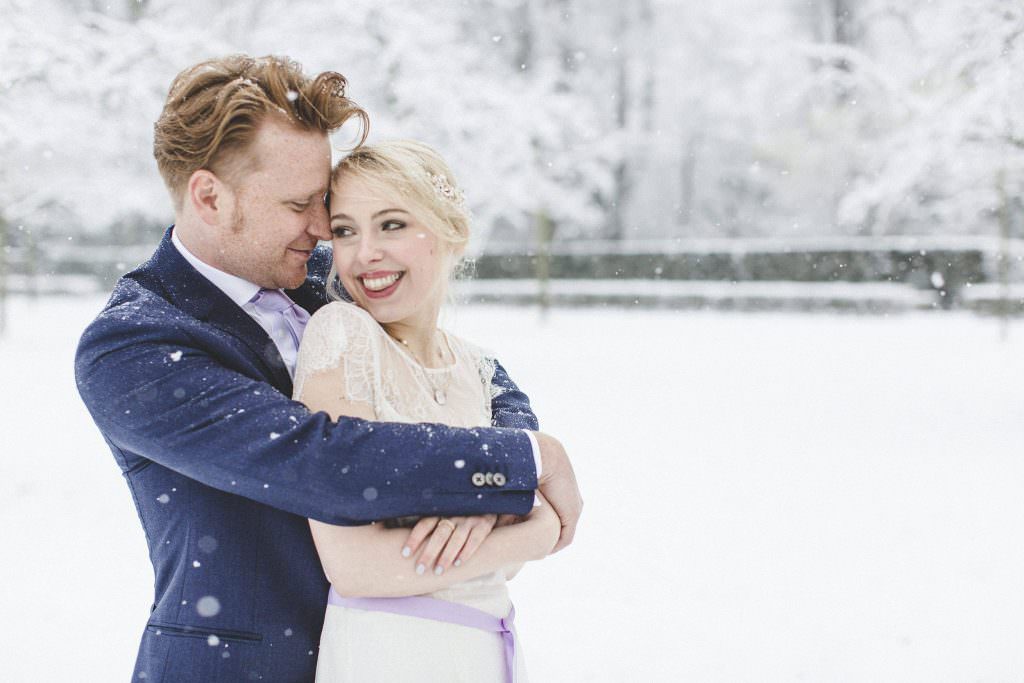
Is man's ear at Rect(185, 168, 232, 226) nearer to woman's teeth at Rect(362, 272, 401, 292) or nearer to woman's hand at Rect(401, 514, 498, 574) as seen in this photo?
woman's teeth at Rect(362, 272, 401, 292)

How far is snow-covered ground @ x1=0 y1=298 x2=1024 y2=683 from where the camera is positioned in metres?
5.05

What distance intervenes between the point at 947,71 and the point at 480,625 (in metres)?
9.52

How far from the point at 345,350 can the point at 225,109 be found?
1.75 ft

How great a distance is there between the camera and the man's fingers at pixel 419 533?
1.70m

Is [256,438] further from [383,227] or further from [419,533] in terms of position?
[383,227]

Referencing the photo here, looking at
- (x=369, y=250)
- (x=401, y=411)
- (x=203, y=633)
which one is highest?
(x=369, y=250)

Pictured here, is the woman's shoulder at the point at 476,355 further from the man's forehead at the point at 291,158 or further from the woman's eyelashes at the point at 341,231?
the man's forehead at the point at 291,158

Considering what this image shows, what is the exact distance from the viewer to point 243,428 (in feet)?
5.18

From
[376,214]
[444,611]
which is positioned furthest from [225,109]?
[444,611]

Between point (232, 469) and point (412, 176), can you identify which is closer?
point (232, 469)

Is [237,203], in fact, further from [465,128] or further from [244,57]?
[465,128]

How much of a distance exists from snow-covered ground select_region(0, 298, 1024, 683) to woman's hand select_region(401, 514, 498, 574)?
2780 mm

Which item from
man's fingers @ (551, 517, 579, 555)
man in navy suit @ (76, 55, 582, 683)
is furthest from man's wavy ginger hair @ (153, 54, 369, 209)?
man's fingers @ (551, 517, 579, 555)

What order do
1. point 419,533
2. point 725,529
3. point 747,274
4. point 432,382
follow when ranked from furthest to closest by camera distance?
point 747,274
point 725,529
point 432,382
point 419,533
